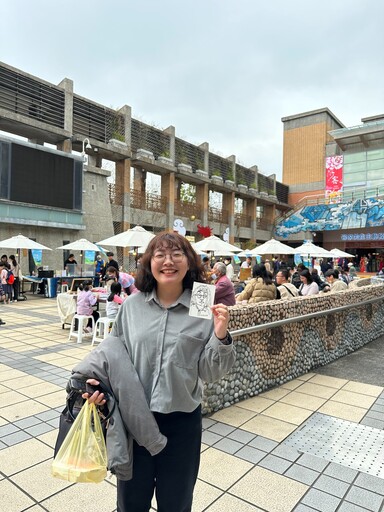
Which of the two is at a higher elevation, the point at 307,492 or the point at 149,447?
the point at 149,447

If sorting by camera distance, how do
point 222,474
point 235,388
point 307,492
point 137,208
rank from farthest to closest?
point 137,208
point 235,388
point 222,474
point 307,492

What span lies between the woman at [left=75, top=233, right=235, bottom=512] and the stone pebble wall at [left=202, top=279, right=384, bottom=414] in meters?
2.15

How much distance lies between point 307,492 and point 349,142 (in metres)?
37.2

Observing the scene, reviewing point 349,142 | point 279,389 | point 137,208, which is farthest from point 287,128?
point 279,389

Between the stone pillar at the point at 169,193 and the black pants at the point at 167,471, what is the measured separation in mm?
24374

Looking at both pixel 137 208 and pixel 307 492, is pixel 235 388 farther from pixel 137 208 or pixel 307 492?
pixel 137 208

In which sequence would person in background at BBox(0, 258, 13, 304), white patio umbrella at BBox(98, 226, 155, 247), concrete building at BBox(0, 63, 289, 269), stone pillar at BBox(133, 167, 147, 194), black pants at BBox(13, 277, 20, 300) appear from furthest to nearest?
1. stone pillar at BBox(133, 167, 147, 194)
2. concrete building at BBox(0, 63, 289, 269)
3. black pants at BBox(13, 277, 20, 300)
4. person in background at BBox(0, 258, 13, 304)
5. white patio umbrella at BBox(98, 226, 155, 247)

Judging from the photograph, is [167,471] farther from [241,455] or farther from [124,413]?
[241,455]

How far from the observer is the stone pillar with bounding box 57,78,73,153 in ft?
62.0

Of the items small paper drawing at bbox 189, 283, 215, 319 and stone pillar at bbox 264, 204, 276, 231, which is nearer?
small paper drawing at bbox 189, 283, 215, 319

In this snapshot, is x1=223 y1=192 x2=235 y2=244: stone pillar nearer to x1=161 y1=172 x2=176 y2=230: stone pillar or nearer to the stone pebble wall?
x1=161 y1=172 x2=176 y2=230: stone pillar

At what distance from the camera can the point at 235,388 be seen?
4.11 m

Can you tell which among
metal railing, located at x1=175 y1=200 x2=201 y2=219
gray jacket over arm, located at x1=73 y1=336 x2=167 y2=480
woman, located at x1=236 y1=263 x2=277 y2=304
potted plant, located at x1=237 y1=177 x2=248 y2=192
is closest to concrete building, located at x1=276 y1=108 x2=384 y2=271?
potted plant, located at x1=237 y1=177 x2=248 y2=192

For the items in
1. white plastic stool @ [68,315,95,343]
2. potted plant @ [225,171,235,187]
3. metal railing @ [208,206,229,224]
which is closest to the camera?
white plastic stool @ [68,315,95,343]
